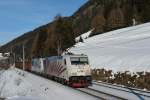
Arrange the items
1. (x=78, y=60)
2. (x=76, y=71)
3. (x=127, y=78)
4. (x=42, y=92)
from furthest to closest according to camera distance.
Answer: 1. (x=127, y=78)
2. (x=78, y=60)
3. (x=76, y=71)
4. (x=42, y=92)

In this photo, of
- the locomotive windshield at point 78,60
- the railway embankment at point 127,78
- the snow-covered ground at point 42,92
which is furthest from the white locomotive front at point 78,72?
the railway embankment at point 127,78

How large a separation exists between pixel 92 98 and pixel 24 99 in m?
4.09

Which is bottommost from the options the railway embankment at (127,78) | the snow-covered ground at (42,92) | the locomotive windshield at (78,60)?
the snow-covered ground at (42,92)

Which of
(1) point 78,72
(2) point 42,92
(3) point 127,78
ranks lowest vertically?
(2) point 42,92

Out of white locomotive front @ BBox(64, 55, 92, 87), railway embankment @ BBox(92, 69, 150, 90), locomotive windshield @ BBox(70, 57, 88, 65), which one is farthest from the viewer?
locomotive windshield @ BBox(70, 57, 88, 65)

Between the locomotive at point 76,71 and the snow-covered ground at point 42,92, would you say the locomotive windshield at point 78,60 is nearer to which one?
the locomotive at point 76,71

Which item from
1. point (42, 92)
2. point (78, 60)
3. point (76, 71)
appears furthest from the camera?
point (78, 60)

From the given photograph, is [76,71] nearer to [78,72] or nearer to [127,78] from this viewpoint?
[78,72]

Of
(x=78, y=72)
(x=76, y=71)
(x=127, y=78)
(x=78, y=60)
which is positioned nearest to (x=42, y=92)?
(x=76, y=71)

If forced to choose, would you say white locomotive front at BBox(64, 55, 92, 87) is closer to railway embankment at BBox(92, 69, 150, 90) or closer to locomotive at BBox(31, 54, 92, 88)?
locomotive at BBox(31, 54, 92, 88)

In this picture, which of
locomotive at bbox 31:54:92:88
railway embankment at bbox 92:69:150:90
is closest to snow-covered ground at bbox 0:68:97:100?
locomotive at bbox 31:54:92:88

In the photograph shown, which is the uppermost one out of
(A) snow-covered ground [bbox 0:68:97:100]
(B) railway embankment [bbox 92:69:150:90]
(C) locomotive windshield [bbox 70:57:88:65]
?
(C) locomotive windshield [bbox 70:57:88:65]

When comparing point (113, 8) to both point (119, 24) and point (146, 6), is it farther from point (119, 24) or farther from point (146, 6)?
point (146, 6)

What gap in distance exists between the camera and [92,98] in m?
23.6
